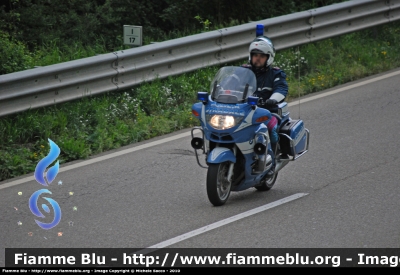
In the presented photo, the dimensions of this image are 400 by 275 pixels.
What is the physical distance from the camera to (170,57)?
12047 mm

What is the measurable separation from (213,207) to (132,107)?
143 inches

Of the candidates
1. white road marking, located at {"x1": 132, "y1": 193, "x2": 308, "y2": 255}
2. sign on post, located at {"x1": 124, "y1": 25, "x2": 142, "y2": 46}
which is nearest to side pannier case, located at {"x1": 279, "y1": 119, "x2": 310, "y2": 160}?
white road marking, located at {"x1": 132, "y1": 193, "x2": 308, "y2": 255}

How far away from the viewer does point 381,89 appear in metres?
13.0

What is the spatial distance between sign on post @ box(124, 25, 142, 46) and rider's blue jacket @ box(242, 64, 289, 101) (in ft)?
11.4

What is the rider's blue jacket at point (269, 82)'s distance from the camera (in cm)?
859

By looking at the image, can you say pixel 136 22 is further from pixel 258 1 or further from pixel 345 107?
pixel 345 107

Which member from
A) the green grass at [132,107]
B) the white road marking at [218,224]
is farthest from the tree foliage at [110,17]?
the white road marking at [218,224]

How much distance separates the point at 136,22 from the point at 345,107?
4.15 metres

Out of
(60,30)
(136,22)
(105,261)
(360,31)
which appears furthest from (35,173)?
(360,31)

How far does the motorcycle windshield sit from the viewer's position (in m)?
8.10

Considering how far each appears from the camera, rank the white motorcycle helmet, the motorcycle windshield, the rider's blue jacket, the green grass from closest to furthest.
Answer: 1. the motorcycle windshield
2. the white motorcycle helmet
3. the rider's blue jacket
4. the green grass

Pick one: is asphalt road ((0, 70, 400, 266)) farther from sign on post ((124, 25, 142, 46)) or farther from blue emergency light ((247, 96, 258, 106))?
sign on post ((124, 25, 142, 46))

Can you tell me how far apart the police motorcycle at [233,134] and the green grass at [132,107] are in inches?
65.7

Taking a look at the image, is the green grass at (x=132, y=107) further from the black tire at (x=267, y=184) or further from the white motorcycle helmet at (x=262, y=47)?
the black tire at (x=267, y=184)
